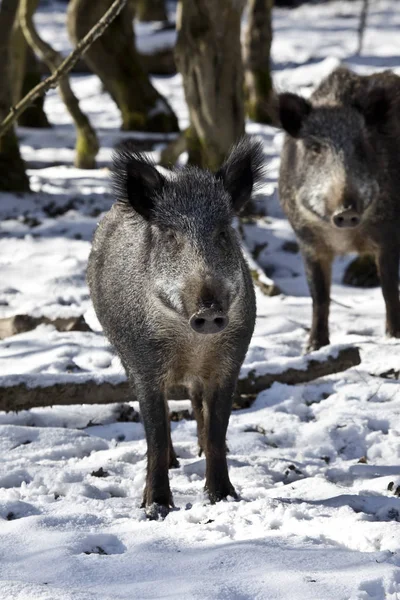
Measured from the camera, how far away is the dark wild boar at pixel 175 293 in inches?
187

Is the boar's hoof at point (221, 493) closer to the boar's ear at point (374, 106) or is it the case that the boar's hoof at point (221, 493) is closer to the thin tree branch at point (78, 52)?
the thin tree branch at point (78, 52)

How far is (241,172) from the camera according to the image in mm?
5145

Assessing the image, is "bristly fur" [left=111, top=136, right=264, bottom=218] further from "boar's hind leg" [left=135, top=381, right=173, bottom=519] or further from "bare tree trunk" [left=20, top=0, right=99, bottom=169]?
"bare tree trunk" [left=20, top=0, right=99, bottom=169]

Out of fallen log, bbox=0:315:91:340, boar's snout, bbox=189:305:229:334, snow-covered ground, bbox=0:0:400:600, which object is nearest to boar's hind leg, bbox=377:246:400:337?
snow-covered ground, bbox=0:0:400:600

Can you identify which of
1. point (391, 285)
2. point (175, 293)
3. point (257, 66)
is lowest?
point (257, 66)

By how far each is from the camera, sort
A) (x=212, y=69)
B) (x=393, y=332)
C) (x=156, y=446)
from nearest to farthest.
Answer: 1. (x=156, y=446)
2. (x=393, y=332)
3. (x=212, y=69)

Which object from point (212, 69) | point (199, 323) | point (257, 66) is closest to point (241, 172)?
point (199, 323)

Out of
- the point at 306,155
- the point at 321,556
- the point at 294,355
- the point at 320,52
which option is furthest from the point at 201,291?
the point at 320,52

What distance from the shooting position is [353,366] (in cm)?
683

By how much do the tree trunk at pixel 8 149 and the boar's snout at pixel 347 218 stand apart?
670 centimetres

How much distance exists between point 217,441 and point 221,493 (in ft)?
0.83

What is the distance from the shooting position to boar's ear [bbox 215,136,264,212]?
5.10 metres

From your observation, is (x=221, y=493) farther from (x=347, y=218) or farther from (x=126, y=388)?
(x=347, y=218)

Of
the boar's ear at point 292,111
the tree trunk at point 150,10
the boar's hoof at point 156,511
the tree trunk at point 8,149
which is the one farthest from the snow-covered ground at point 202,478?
the tree trunk at point 150,10
